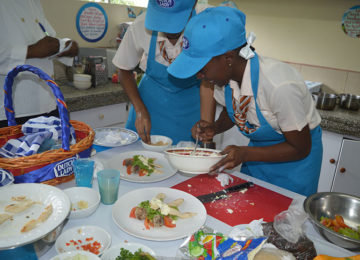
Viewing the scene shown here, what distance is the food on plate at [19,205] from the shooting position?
92cm

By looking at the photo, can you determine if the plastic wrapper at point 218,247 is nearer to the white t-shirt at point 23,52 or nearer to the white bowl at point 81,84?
the white t-shirt at point 23,52

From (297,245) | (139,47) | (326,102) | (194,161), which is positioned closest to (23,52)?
(139,47)

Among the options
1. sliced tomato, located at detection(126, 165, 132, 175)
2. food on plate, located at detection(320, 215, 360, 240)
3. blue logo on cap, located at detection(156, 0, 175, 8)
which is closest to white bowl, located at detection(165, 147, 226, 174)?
sliced tomato, located at detection(126, 165, 132, 175)

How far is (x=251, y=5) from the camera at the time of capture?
3.37 m

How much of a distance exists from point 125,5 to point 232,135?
1853 millimetres

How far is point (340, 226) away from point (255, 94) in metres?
0.61

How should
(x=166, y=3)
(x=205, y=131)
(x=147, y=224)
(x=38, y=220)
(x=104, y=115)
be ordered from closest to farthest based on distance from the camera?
(x=38, y=220) < (x=147, y=224) < (x=166, y=3) < (x=205, y=131) < (x=104, y=115)

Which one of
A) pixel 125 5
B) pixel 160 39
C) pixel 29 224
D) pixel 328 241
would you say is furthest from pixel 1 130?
pixel 125 5

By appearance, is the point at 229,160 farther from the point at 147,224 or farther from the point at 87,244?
the point at 87,244

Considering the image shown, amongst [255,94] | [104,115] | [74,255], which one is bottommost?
[104,115]

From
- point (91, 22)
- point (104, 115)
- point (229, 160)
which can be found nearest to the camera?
point (229, 160)

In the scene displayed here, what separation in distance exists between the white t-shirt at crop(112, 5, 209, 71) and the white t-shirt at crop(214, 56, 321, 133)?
1.84 feet

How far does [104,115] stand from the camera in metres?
2.82

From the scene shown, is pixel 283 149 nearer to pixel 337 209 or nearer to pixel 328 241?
pixel 337 209
